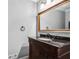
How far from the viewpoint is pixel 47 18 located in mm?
2543

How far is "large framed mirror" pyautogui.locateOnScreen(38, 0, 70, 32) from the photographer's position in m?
1.83

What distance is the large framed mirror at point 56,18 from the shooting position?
6.01ft

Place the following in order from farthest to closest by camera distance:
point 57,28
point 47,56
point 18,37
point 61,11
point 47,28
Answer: point 18,37, point 47,28, point 57,28, point 61,11, point 47,56

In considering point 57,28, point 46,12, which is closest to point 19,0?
point 46,12

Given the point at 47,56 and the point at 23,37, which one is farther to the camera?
the point at 23,37

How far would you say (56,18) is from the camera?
214 centimetres

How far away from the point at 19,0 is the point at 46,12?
906 millimetres
